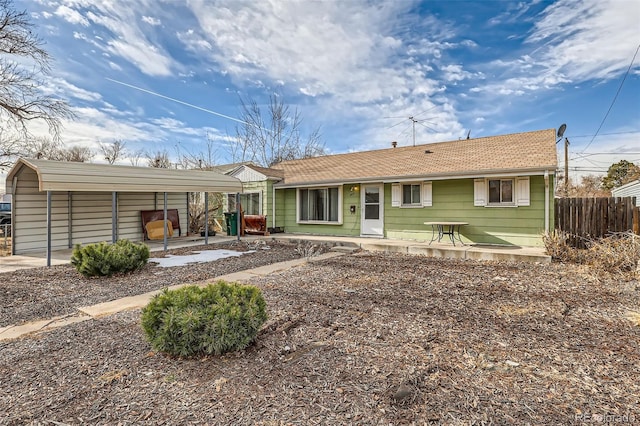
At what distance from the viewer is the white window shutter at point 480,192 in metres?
8.94

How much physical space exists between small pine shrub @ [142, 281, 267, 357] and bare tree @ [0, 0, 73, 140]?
49.9 feet

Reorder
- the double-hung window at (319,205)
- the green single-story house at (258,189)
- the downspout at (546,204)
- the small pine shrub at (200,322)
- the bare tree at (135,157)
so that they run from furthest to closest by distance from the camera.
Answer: the bare tree at (135,157)
the green single-story house at (258,189)
the double-hung window at (319,205)
the downspout at (546,204)
the small pine shrub at (200,322)

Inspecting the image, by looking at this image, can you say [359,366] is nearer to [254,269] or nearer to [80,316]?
[80,316]

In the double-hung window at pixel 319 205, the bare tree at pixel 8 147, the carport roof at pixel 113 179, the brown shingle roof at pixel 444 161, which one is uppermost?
the bare tree at pixel 8 147

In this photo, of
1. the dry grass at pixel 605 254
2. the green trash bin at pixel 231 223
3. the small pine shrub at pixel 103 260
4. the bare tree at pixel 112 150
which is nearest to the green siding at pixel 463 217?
the dry grass at pixel 605 254

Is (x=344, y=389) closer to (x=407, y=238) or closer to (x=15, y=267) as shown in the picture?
(x=15, y=267)

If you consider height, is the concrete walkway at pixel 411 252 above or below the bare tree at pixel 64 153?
below

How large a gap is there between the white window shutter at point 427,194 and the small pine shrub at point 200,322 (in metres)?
8.06

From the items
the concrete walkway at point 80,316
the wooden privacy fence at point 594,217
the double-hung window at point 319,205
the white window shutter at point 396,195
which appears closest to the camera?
the concrete walkway at point 80,316

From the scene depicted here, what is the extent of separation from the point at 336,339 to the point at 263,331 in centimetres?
74

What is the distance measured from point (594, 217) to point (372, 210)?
5833mm

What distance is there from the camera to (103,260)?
18.9 feet

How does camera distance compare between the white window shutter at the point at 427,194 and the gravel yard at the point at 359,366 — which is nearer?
the gravel yard at the point at 359,366

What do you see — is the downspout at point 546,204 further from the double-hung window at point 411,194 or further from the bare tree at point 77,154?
the bare tree at point 77,154
